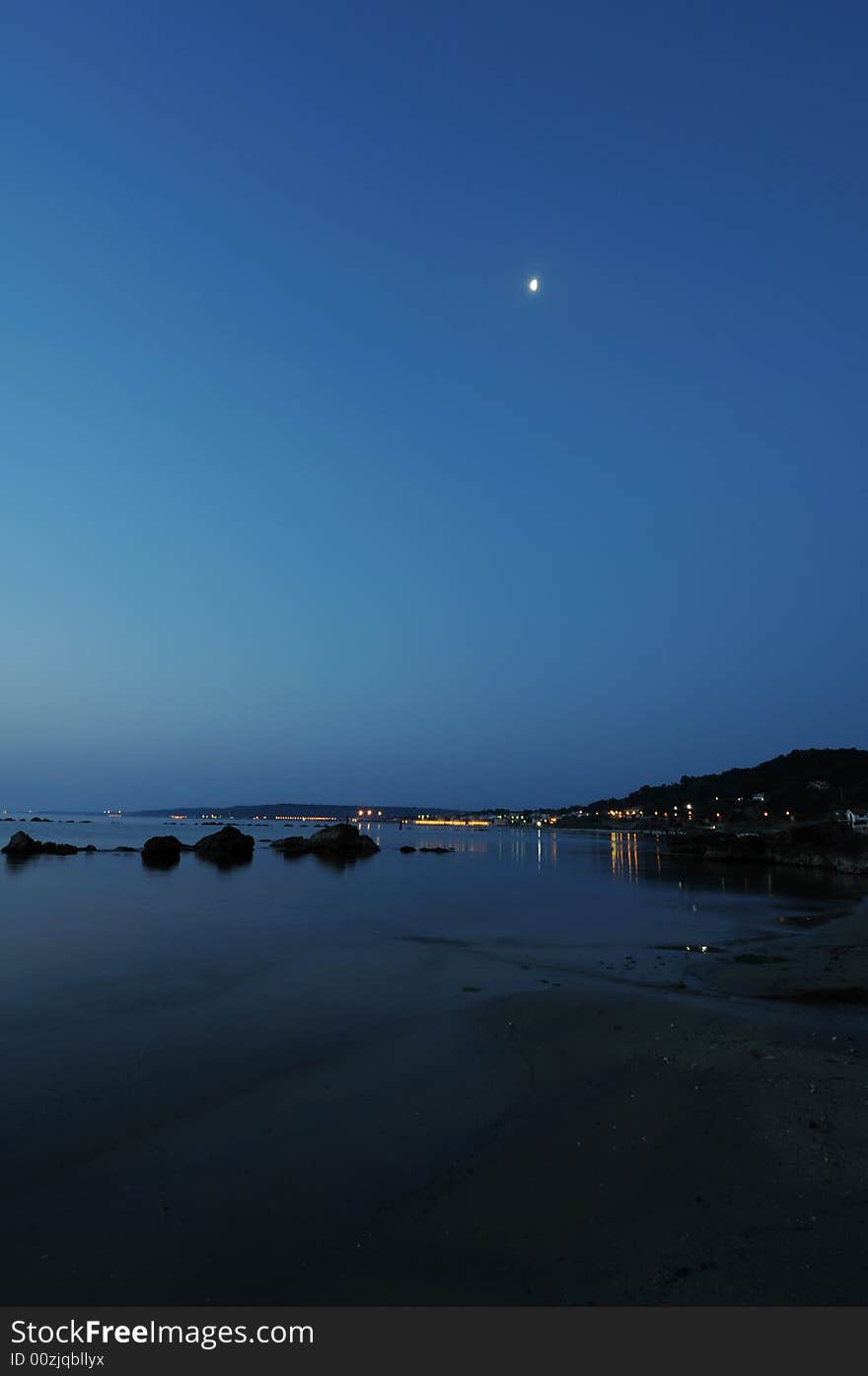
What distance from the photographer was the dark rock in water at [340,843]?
270 ft

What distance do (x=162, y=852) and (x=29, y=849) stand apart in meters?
15.3

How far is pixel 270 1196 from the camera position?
24.8ft

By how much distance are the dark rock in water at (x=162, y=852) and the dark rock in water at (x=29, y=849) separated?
10566mm

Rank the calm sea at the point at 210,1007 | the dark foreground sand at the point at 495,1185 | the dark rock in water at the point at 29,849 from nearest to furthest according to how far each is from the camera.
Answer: the dark foreground sand at the point at 495,1185 < the calm sea at the point at 210,1007 < the dark rock in water at the point at 29,849

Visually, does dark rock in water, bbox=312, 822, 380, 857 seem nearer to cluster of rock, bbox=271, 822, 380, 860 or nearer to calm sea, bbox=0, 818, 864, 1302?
cluster of rock, bbox=271, 822, 380, 860

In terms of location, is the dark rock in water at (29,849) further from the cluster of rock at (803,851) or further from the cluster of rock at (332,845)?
the cluster of rock at (803,851)

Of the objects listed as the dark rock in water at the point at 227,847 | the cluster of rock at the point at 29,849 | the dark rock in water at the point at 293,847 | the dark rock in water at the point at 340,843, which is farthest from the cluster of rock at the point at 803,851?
the cluster of rock at the point at 29,849

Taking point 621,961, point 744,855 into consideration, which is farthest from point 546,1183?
point 744,855

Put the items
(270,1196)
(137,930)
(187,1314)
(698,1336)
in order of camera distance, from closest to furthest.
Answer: (698,1336)
(187,1314)
(270,1196)
(137,930)

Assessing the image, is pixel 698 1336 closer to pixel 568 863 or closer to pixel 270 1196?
pixel 270 1196

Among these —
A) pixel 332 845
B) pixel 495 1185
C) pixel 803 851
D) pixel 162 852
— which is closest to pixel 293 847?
pixel 332 845

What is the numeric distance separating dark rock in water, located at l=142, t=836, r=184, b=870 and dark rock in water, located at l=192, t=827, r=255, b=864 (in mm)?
3004

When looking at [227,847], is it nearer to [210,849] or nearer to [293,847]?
[210,849]

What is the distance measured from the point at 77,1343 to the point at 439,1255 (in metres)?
3.04
